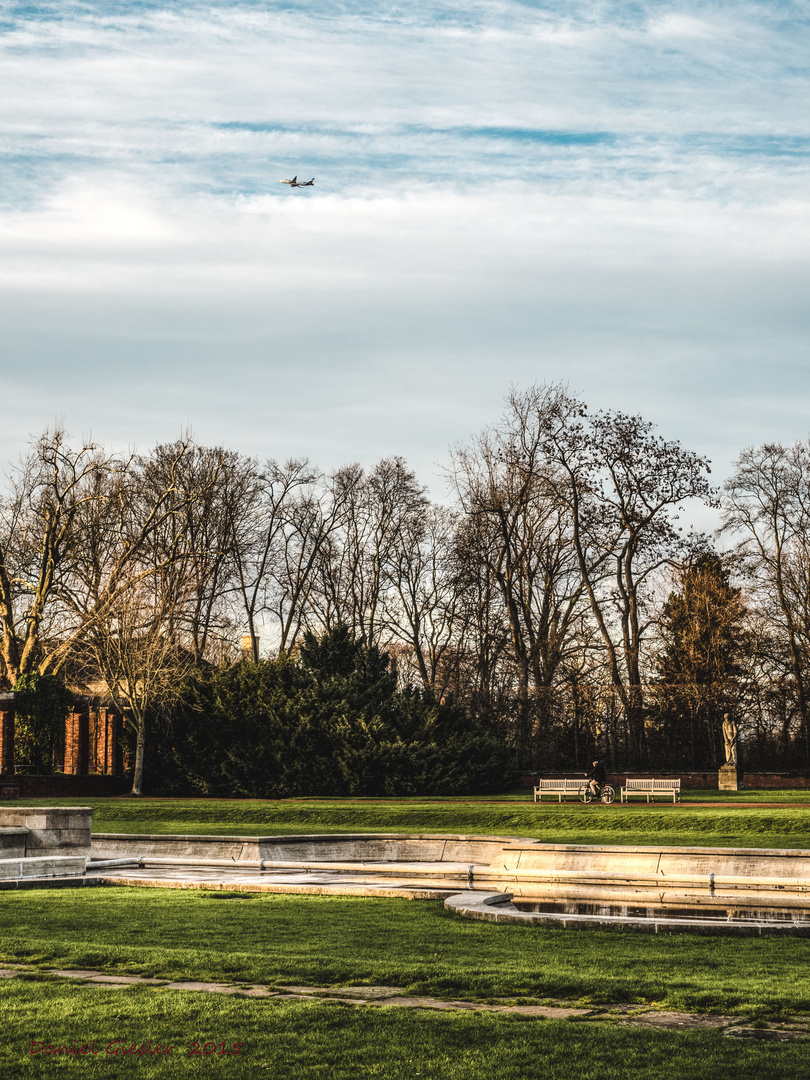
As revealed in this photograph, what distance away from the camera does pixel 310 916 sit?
42.0 ft

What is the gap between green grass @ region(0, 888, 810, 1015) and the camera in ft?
26.3

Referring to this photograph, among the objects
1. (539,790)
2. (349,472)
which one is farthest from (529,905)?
(349,472)

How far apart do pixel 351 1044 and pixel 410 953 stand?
3653 millimetres

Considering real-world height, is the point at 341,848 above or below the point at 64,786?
above

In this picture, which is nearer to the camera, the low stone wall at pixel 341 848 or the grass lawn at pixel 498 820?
the low stone wall at pixel 341 848

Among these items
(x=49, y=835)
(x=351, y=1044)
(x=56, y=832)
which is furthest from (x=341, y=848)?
(x=351, y=1044)

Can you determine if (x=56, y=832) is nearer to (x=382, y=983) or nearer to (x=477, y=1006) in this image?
(x=382, y=983)

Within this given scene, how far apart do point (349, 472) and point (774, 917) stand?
41.2m

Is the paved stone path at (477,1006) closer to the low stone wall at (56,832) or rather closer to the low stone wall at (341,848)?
the low stone wall at (56,832)

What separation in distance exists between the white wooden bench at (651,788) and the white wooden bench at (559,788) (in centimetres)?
126

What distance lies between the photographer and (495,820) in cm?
2420

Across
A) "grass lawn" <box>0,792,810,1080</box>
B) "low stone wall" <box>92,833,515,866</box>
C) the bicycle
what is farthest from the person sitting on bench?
"grass lawn" <box>0,792,810,1080</box>

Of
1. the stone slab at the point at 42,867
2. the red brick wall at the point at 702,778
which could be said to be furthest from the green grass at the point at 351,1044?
the red brick wall at the point at 702,778

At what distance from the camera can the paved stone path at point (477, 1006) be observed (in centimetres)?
682
